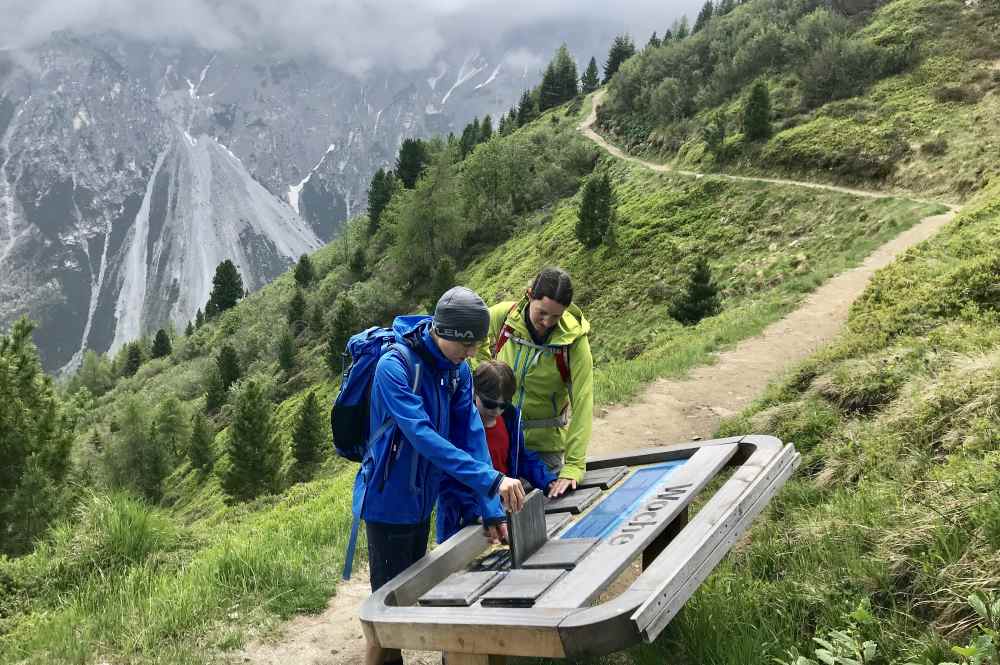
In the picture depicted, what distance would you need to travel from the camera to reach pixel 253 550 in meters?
5.77

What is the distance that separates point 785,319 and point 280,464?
28.9m

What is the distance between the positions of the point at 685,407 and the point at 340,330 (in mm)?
42246

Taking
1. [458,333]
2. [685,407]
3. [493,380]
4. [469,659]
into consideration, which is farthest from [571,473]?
[685,407]

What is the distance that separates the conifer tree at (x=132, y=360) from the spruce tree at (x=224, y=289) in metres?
14.1

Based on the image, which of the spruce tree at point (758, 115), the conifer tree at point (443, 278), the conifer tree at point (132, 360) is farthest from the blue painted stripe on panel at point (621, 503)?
the conifer tree at point (132, 360)

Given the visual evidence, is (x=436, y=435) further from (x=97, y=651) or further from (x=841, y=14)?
(x=841, y=14)

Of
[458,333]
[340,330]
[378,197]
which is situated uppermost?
[378,197]

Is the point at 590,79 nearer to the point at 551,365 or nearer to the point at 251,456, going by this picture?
the point at 251,456

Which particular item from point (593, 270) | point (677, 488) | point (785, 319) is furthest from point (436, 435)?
point (593, 270)

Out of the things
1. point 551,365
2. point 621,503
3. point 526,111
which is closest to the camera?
point 621,503

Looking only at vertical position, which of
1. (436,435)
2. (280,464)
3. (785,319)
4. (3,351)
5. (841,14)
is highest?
(841,14)

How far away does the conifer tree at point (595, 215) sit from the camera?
122ft

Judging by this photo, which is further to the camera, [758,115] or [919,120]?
[758,115]

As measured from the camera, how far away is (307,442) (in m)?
35.8
